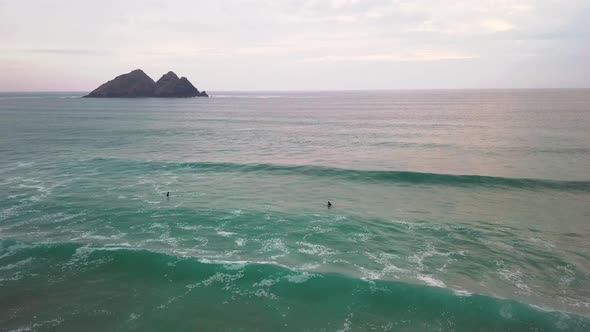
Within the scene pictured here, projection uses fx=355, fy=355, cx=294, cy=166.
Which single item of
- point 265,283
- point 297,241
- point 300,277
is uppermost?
point 297,241

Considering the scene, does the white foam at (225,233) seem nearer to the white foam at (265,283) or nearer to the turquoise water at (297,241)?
the turquoise water at (297,241)

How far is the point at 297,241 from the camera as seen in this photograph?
98.1ft

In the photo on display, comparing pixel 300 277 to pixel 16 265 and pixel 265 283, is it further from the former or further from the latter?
pixel 16 265

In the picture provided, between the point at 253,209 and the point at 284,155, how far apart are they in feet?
85.5

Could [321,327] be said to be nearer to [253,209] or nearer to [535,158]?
[253,209]

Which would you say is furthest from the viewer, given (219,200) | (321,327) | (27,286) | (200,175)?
(200,175)

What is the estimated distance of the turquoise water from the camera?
2077 centimetres

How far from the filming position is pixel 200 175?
166 feet

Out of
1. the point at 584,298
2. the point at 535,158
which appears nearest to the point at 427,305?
the point at 584,298

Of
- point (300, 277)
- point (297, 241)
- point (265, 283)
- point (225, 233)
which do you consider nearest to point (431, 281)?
point (300, 277)

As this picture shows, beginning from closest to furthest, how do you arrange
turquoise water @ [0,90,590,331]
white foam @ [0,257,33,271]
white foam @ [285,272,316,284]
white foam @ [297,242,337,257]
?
turquoise water @ [0,90,590,331]
white foam @ [285,272,316,284]
white foam @ [0,257,33,271]
white foam @ [297,242,337,257]

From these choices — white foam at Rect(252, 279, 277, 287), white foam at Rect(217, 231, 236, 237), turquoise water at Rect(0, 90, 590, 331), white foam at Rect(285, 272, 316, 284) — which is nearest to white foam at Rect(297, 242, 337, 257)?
turquoise water at Rect(0, 90, 590, 331)

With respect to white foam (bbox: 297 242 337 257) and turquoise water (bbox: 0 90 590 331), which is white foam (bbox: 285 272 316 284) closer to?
turquoise water (bbox: 0 90 590 331)

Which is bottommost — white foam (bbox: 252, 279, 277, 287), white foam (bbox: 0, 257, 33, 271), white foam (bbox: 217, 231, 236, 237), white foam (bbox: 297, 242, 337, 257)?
white foam (bbox: 252, 279, 277, 287)
